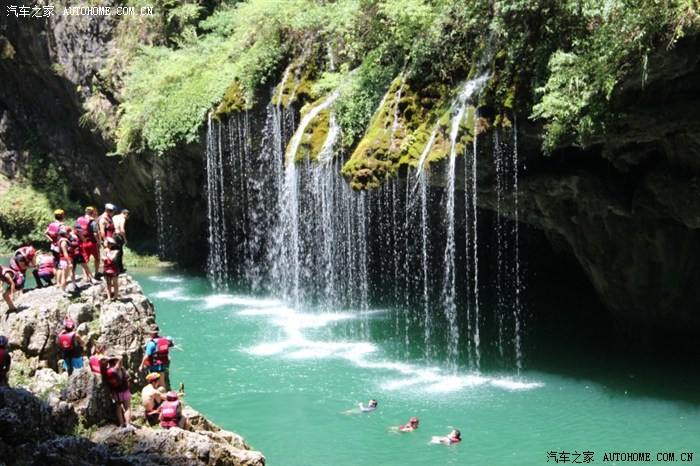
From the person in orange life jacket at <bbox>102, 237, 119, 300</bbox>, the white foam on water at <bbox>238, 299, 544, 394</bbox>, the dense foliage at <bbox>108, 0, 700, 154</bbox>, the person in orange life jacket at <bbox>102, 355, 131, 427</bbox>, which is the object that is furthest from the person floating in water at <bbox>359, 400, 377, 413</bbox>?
the dense foliage at <bbox>108, 0, 700, 154</bbox>

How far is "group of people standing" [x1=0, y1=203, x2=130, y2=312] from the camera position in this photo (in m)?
13.0

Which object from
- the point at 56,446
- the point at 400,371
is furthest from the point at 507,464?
the point at 56,446

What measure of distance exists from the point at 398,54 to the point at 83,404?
10220 mm

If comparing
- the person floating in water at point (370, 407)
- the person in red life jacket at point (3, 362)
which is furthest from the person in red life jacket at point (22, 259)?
the person floating in water at point (370, 407)

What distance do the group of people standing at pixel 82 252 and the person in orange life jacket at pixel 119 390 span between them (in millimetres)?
2547

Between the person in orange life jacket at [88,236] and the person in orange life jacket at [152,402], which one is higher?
the person in orange life jacket at [88,236]

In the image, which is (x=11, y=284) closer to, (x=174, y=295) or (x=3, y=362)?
(x=3, y=362)

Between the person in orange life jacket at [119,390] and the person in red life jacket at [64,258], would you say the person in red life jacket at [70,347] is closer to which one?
the person in orange life jacket at [119,390]

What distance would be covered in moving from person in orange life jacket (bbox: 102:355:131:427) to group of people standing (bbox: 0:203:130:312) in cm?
255

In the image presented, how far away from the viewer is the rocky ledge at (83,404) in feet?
25.9

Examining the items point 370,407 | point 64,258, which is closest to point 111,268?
point 64,258

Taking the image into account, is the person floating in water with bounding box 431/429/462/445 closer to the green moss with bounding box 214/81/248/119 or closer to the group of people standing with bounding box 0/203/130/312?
the group of people standing with bounding box 0/203/130/312

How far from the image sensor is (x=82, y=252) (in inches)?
542

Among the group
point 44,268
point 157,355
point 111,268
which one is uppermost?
point 111,268
